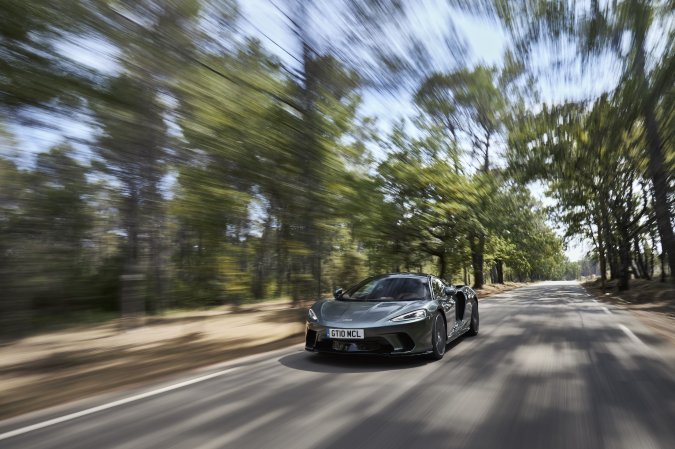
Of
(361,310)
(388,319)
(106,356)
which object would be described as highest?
(361,310)

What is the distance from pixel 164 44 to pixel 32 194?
3325 mm

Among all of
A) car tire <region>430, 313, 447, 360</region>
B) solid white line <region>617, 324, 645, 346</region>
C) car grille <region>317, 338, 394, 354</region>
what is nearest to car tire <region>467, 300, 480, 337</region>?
car tire <region>430, 313, 447, 360</region>

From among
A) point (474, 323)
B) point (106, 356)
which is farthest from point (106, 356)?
point (474, 323)

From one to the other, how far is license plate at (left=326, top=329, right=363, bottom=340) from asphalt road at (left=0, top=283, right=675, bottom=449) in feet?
1.37

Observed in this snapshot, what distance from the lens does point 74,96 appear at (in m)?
7.29

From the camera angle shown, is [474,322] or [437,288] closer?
[437,288]

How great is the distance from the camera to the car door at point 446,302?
284 inches

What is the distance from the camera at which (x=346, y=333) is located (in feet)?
19.9

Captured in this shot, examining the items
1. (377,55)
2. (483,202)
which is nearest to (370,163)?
(377,55)

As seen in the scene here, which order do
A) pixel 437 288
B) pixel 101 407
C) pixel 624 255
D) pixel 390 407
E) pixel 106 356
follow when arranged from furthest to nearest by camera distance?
pixel 624 255 < pixel 106 356 < pixel 437 288 < pixel 101 407 < pixel 390 407

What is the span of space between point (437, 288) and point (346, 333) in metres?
2.18

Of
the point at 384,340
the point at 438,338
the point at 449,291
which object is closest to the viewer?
the point at 384,340

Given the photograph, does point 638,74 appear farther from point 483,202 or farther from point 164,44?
point 483,202

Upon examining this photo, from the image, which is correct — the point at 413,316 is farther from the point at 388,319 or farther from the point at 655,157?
A: the point at 655,157
